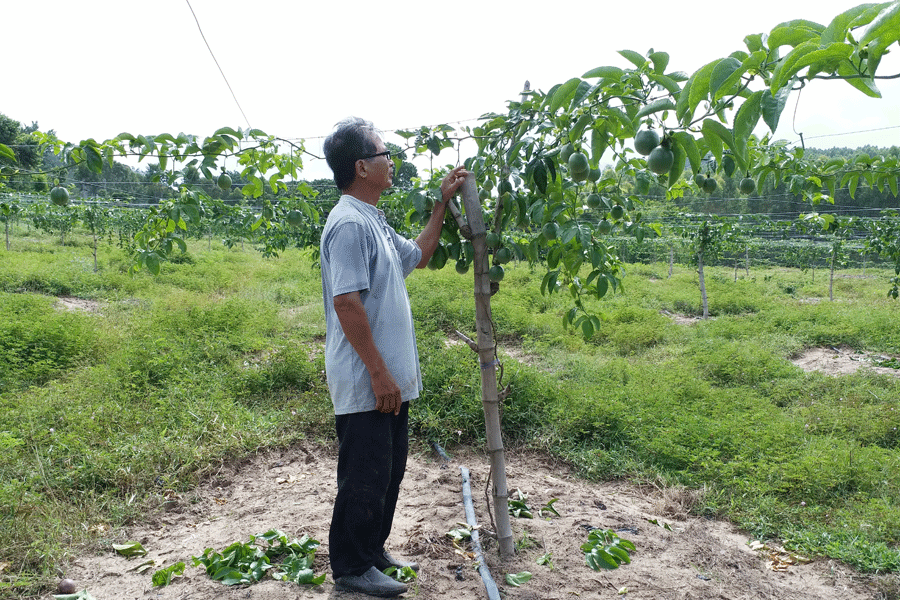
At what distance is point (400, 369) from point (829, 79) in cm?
141

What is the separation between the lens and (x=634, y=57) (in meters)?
1.43

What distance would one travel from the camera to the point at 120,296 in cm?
1037

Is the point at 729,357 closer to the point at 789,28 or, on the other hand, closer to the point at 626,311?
the point at 626,311

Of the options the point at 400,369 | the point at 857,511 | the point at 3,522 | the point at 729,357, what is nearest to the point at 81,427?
the point at 3,522

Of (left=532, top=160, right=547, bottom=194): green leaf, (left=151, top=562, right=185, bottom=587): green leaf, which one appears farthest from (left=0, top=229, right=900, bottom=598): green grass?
(left=532, top=160, right=547, bottom=194): green leaf

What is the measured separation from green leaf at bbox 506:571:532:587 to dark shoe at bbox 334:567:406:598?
41 cm

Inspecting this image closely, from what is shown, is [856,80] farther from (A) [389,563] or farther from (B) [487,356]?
(A) [389,563]

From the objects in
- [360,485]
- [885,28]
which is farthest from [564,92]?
[360,485]

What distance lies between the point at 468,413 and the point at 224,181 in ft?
7.86

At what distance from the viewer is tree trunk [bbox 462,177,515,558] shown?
216 cm

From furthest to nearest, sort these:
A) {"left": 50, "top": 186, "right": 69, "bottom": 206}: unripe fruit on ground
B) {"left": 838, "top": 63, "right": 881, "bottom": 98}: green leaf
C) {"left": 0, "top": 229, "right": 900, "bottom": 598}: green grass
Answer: {"left": 0, "top": 229, "right": 900, "bottom": 598}: green grass < {"left": 50, "top": 186, "right": 69, "bottom": 206}: unripe fruit on ground < {"left": 838, "top": 63, "right": 881, "bottom": 98}: green leaf

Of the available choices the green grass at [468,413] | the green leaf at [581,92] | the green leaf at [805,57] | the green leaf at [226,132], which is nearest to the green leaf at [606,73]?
the green leaf at [581,92]

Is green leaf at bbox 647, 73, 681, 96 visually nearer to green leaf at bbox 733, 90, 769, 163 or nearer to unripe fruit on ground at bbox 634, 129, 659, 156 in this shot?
unripe fruit on ground at bbox 634, 129, 659, 156

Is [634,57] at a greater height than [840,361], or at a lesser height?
greater
